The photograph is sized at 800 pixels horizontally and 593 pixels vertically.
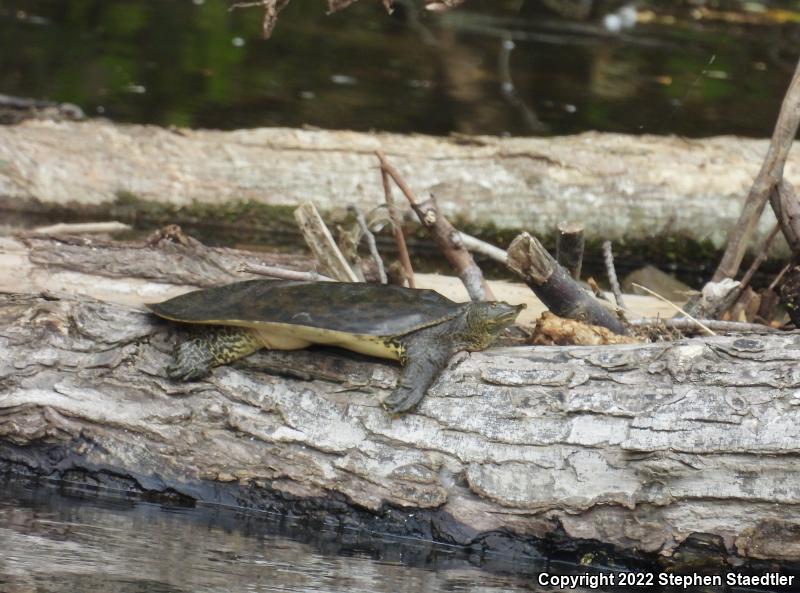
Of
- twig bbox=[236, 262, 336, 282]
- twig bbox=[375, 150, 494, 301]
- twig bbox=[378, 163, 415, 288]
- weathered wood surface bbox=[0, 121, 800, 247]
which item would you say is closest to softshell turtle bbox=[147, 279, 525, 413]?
twig bbox=[375, 150, 494, 301]

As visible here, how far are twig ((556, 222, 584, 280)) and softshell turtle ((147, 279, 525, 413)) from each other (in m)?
0.62

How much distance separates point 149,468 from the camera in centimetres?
407

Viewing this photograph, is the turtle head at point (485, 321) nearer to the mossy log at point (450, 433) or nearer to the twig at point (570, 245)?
the mossy log at point (450, 433)

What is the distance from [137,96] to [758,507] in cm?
720

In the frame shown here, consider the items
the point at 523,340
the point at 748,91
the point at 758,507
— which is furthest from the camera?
the point at 748,91

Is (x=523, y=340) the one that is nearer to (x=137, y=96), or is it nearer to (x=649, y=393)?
(x=649, y=393)

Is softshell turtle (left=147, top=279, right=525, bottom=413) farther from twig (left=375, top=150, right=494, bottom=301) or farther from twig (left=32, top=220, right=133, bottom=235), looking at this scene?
twig (left=32, top=220, right=133, bottom=235)

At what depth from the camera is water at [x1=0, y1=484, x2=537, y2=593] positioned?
3289mm

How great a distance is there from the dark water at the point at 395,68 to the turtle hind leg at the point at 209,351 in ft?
17.5

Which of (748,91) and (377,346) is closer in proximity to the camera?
(377,346)

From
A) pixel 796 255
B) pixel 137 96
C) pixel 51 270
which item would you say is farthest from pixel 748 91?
pixel 51 270

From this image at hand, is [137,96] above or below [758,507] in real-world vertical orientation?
above

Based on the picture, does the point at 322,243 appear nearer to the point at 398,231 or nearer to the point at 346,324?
the point at 398,231

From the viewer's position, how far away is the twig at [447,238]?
4.63 meters
